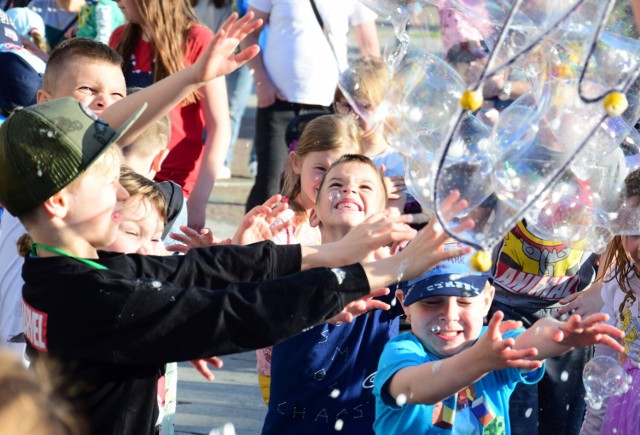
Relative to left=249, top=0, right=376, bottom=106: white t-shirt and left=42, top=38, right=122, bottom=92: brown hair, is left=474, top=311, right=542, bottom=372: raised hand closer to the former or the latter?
left=42, top=38, right=122, bottom=92: brown hair

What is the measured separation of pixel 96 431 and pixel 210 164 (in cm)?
256

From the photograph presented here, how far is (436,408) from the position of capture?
135 inches

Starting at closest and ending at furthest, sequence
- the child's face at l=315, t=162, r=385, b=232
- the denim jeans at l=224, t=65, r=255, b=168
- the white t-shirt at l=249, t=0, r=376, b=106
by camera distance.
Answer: the child's face at l=315, t=162, r=385, b=232 < the white t-shirt at l=249, t=0, r=376, b=106 < the denim jeans at l=224, t=65, r=255, b=168

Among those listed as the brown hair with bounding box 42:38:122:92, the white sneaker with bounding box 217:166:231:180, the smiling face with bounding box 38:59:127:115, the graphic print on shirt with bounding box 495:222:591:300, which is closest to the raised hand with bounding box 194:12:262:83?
the smiling face with bounding box 38:59:127:115

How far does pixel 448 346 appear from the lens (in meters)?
3.47

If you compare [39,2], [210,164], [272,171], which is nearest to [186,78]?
[210,164]

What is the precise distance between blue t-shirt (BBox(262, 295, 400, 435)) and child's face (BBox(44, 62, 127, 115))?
1.20 metres

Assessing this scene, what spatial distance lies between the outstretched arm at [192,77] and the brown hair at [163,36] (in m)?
1.64

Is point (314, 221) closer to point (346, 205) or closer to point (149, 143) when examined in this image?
point (346, 205)

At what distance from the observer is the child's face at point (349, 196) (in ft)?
13.2

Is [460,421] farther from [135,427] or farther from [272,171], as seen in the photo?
[272,171]

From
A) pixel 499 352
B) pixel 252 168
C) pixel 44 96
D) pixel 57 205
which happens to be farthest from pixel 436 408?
pixel 252 168

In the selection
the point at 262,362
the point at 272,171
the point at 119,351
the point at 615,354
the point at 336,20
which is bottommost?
the point at 272,171

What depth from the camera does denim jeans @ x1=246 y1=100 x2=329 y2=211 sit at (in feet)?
20.4
